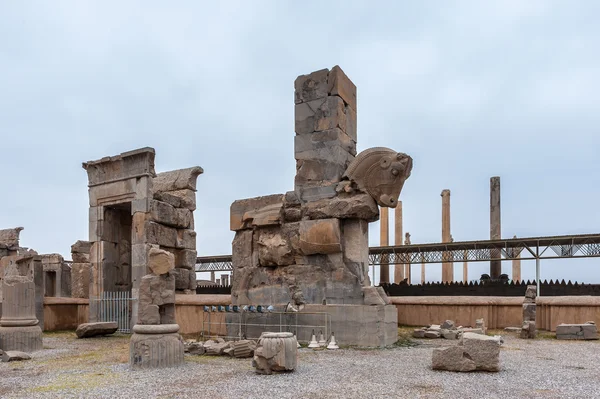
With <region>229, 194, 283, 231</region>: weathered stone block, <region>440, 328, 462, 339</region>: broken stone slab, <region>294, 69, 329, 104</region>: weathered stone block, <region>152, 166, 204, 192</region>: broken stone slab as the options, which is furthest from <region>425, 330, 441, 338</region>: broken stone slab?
<region>152, 166, 204, 192</region>: broken stone slab

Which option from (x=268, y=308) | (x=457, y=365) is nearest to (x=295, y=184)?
(x=268, y=308)

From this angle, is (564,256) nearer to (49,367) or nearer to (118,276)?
(118,276)

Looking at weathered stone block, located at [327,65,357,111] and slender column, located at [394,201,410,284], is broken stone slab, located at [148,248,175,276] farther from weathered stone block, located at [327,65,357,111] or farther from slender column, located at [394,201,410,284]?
slender column, located at [394,201,410,284]

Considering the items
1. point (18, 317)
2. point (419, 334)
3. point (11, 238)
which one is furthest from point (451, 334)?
point (11, 238)

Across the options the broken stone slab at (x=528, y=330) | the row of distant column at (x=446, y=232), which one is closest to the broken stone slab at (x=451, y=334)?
the broken stone slab at (x=528, y=330)

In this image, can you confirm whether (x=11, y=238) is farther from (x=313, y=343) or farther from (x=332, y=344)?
(x=332, y=344)

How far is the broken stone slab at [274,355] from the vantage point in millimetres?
6266

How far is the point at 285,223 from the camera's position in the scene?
9844mm

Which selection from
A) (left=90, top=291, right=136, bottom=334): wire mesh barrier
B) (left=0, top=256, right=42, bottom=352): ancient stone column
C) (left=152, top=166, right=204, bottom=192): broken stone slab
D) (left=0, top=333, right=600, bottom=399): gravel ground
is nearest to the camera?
(left=0, top=333, right=600, bottom=399): gravel ground

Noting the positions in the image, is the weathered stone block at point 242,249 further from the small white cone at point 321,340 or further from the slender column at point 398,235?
the slender column at point 398,235

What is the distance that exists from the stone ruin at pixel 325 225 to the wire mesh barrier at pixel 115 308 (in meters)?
4.64

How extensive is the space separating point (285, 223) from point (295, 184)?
77 centimetres

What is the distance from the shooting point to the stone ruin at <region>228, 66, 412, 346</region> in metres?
8.95

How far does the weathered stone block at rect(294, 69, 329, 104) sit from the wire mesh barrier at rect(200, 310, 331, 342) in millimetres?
4007
